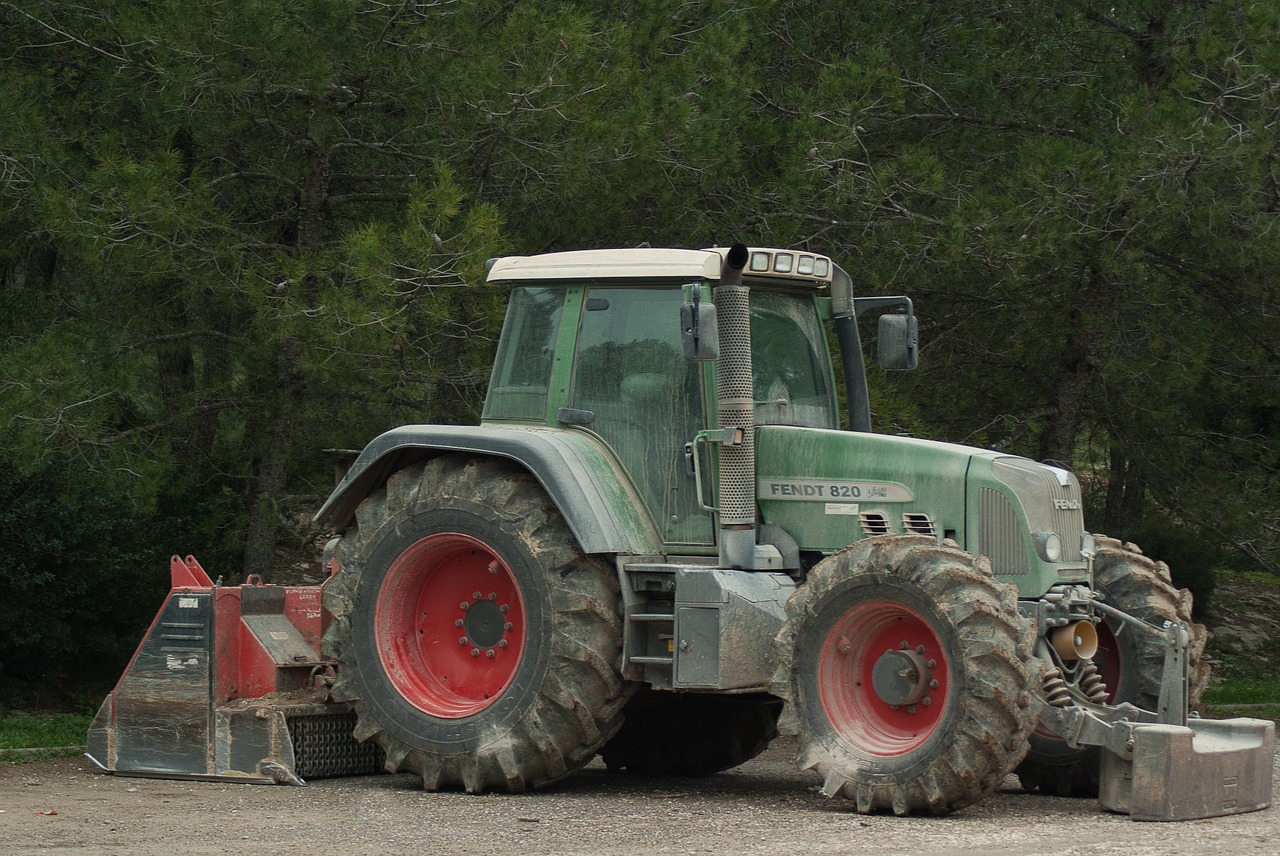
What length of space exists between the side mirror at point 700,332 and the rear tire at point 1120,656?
8.19 feet

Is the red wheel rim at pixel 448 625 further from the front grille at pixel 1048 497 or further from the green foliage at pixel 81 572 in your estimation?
the green foliage at pixel 81 572

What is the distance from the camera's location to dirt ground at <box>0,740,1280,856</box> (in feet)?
21.9

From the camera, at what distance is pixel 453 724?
847 cm

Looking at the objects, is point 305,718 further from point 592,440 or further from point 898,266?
point 898,266

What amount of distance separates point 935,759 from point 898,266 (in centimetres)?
554

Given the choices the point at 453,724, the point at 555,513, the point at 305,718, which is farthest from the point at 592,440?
the point at 305,718

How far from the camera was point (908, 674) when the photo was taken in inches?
295

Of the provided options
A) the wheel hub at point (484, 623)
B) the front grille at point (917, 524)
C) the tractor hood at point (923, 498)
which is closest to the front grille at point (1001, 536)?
the tractor hood at point (923, 498)

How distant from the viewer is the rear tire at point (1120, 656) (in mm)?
8531

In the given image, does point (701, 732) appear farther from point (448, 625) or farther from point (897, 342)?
point (897, 342)

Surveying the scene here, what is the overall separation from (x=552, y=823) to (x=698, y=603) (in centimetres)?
128

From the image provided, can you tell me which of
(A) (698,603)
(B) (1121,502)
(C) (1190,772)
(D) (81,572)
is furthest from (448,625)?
(B) (1121,502)

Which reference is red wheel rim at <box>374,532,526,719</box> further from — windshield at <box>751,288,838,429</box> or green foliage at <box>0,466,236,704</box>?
green foliage at <box>0,466,236,704</box>

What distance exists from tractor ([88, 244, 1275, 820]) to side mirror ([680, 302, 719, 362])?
0.01 m
